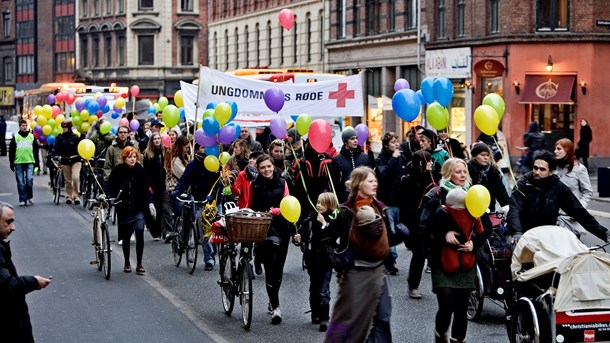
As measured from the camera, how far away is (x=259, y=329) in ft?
38.8

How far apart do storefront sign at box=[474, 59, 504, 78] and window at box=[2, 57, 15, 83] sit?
7596 centimetres

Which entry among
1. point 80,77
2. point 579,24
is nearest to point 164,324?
point 579,24

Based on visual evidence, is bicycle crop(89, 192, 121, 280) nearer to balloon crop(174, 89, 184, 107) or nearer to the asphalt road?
the asphalt road

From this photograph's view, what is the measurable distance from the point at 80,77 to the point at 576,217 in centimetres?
8349

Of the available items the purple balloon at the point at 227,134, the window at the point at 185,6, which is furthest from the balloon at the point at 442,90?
the window at the point at 185,6

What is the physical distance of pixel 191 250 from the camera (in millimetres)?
16031

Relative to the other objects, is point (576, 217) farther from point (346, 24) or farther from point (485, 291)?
point (346, 24)

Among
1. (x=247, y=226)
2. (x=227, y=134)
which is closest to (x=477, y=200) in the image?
(x=247, y=226)

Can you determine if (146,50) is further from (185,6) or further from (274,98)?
(274,98)

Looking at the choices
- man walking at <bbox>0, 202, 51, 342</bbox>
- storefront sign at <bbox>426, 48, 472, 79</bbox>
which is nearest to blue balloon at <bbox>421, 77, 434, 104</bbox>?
man walking at <bbox>0, 202, 51, 342</bbox>

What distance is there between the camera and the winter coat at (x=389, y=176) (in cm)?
1521

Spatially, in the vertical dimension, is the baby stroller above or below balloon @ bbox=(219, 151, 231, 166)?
below

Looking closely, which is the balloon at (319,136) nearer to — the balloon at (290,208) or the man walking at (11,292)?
the balloon at (290,208)

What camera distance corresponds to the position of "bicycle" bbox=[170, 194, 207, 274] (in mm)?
15812
